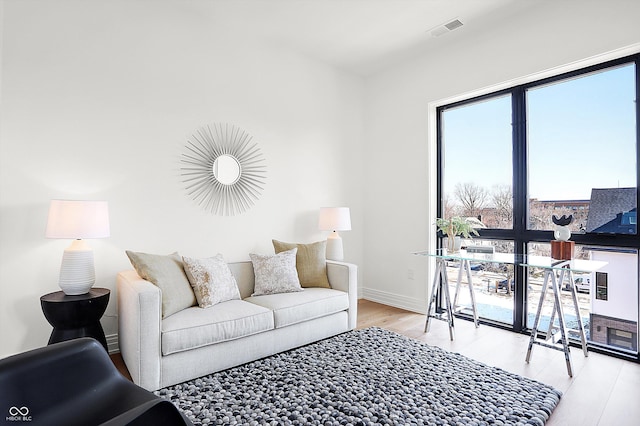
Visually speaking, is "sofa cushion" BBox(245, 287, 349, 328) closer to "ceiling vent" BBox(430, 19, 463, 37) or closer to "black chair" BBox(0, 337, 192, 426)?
"black chair" BBox(0, 337, 192, 426)

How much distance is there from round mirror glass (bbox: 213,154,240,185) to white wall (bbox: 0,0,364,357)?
36 centimetres

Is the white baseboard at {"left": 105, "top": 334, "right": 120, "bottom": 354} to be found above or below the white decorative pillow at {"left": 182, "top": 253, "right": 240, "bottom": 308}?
below

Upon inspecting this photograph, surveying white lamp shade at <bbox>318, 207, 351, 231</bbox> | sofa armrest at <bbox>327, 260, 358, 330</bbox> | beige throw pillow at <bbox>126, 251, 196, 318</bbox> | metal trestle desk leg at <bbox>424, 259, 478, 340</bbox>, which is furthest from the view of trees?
beige throw pillow at <bbox>126, 251, 196, 318</bbox>

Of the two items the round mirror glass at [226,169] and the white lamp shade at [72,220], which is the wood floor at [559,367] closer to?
the white lamp shade at [72,220]

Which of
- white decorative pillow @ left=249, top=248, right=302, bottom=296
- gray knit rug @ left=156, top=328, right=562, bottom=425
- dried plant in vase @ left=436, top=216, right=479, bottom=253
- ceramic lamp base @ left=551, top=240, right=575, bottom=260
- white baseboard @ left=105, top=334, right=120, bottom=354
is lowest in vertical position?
gray knit rug @ left=156, top=328, right=562, bottom=425

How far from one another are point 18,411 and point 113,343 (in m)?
1.73

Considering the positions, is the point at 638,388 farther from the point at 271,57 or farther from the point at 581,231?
the point at 271,57

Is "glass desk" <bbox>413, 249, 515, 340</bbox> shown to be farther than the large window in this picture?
Yes

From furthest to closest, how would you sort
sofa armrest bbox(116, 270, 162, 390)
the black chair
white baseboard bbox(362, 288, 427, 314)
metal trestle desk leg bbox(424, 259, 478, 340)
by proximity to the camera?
1. white baseboard bbox(362, 288, 427, 314)
2. metal trestle desk leg bbox(424, 259, 478, 340)
3. sofa armrest bbox(116, 270, 162, 390)
4. the black chair

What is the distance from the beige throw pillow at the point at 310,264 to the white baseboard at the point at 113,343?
5.07ft

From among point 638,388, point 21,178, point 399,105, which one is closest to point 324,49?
point 399,105

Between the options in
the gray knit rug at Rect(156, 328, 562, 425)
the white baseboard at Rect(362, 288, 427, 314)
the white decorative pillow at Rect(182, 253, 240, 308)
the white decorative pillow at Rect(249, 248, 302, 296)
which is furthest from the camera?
the white baseboard at Rect(362, 288, 427, 314)

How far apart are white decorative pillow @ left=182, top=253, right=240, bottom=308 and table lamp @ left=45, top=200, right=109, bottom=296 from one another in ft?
Result: 2.07

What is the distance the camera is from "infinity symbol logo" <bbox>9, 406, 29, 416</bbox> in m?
1.20
